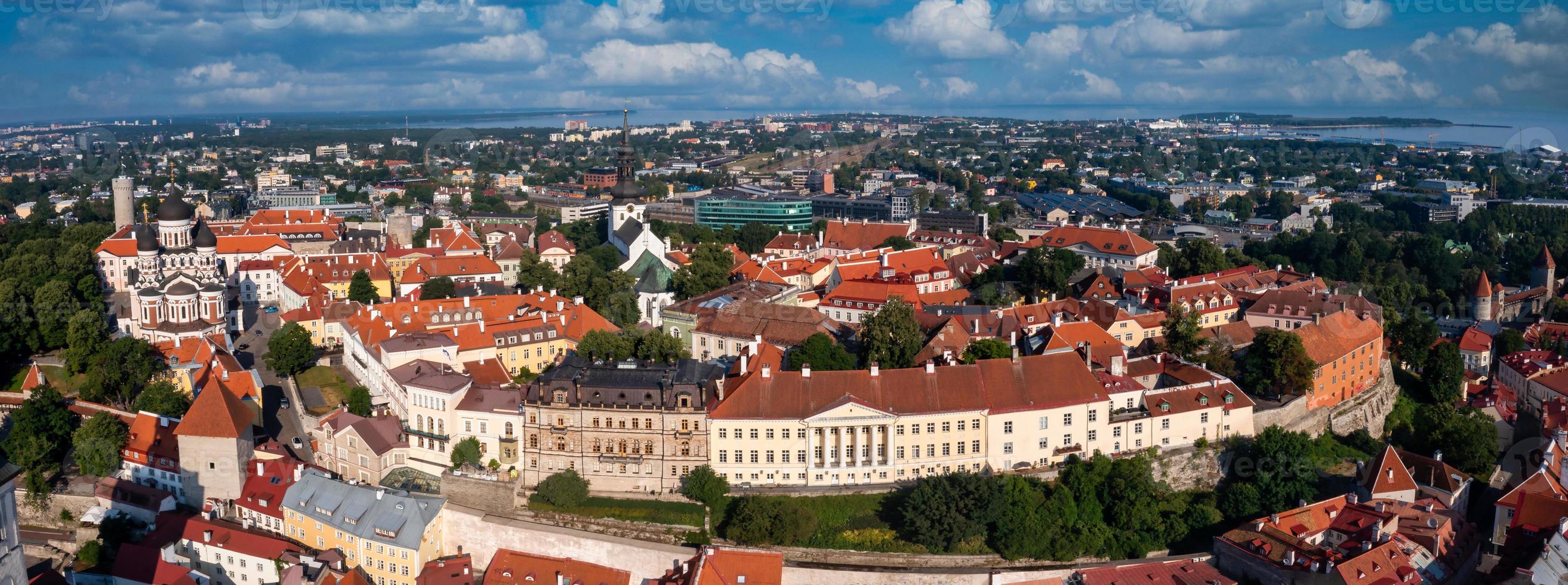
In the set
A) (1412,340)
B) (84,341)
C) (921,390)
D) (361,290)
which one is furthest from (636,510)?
(1412,340)

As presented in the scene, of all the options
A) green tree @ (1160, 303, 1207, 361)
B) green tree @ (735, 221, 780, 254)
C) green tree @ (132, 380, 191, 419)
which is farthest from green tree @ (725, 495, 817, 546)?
green tree @ (735, 221, 780, 254)

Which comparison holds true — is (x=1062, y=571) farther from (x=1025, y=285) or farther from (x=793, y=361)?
(x=1025, y=285)

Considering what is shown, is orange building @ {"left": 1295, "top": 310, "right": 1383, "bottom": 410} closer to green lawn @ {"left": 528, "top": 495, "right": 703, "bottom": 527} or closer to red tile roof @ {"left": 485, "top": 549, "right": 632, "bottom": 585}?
green lawn @ {"left": 528, "top": 495, "right": 703, "bottom": 527}

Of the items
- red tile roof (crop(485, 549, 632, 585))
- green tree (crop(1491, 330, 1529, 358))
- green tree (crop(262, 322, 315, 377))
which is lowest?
red tile roof (crop(485, 549, 632, 585))

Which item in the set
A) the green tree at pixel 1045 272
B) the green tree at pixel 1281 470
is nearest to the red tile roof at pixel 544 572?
the green tree at pixel 1281 470

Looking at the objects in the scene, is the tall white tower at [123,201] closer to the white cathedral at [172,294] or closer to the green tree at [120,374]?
the white cathedral at [172,294]

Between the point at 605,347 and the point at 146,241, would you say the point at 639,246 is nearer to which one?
the point at 146,241

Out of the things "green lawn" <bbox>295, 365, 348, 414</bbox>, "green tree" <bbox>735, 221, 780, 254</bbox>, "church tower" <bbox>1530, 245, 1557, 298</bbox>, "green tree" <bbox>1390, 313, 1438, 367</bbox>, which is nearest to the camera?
"green lawn" <bbox>295, 365, 348, 414</bbox>
